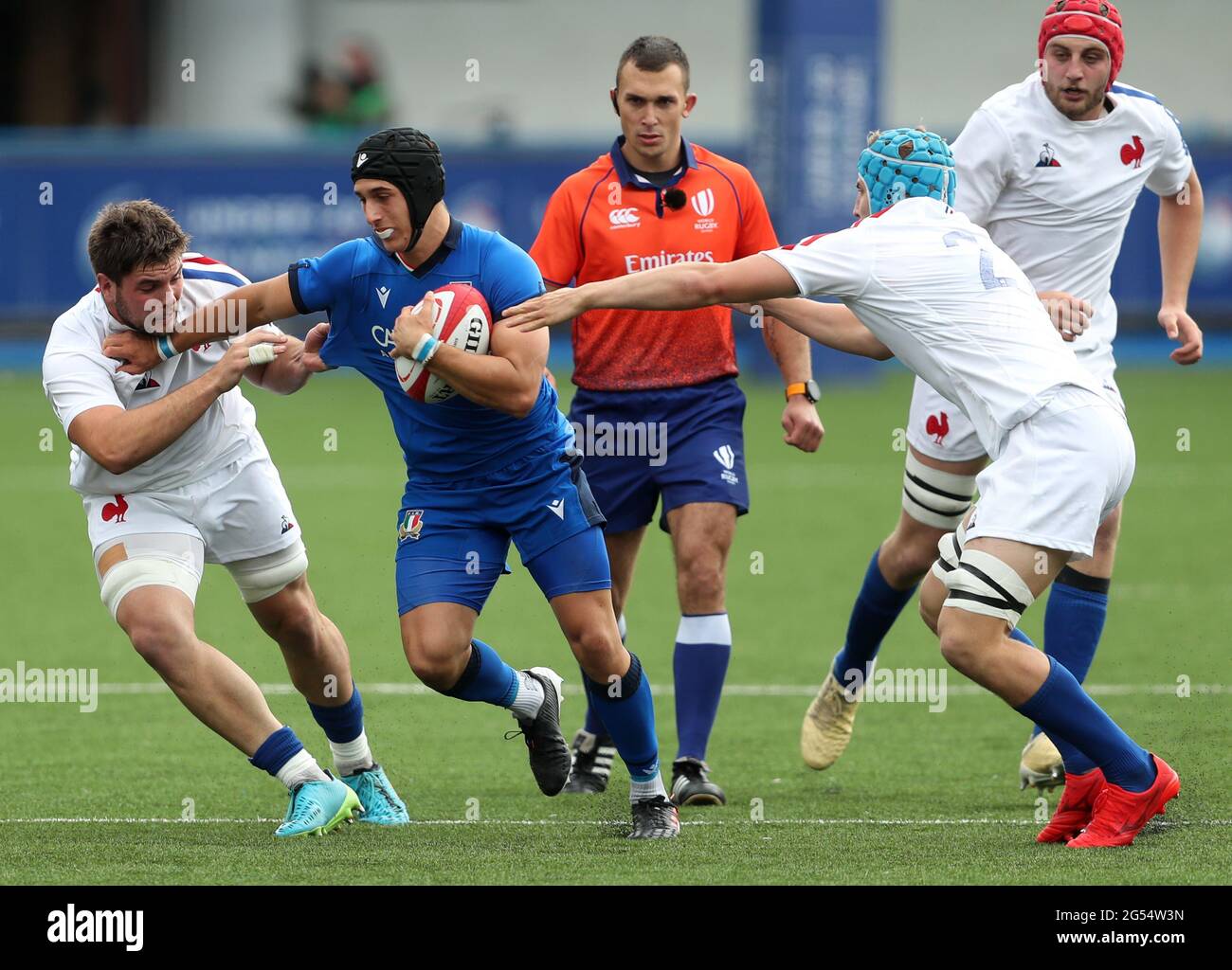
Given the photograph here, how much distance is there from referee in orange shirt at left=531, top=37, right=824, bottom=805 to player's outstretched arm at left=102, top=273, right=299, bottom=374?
4.53 ft

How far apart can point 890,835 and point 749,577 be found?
5.49 m

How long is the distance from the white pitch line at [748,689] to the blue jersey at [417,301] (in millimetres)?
2671

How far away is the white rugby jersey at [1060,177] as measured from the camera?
22.2ft

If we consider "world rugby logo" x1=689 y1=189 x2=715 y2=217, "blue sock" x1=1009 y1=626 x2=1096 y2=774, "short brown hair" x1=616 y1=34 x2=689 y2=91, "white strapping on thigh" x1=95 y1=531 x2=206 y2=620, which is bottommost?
"blue sock" x1=1009 y1=626 x2=1096 y2=774

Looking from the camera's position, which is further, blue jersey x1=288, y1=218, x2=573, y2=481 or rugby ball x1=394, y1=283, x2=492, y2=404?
blue jersey x1=288, y1=218, x2=573, y2=481

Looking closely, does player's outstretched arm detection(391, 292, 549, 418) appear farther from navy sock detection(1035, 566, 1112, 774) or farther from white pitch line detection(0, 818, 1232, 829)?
navy sock detection(1035, 566, 1112, 774)

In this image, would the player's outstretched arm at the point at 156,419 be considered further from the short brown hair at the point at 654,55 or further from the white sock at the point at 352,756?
the short brown hair at the point at 654,55

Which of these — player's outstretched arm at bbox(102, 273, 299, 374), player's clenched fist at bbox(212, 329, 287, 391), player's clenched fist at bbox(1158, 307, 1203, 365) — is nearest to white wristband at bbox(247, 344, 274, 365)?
player's clenched fist at bbox(212, 329, 287, 391)

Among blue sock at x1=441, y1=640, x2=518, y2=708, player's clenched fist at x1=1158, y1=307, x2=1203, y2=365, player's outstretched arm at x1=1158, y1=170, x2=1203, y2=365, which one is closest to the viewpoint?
blue sock at x1=441, y1=640, x2=518, y2=708

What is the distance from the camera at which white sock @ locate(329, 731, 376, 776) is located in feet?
21.0

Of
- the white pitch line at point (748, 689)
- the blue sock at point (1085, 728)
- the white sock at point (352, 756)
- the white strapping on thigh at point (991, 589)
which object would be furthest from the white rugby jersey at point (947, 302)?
the white pitch line at point (748, 689)

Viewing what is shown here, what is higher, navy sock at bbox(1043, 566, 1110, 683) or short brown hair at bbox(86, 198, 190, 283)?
short brown hair at bbox(86, 198, 190, 283)

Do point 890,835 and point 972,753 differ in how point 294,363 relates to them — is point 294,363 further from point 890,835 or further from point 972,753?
point 972,753

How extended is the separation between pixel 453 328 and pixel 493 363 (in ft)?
0.52
